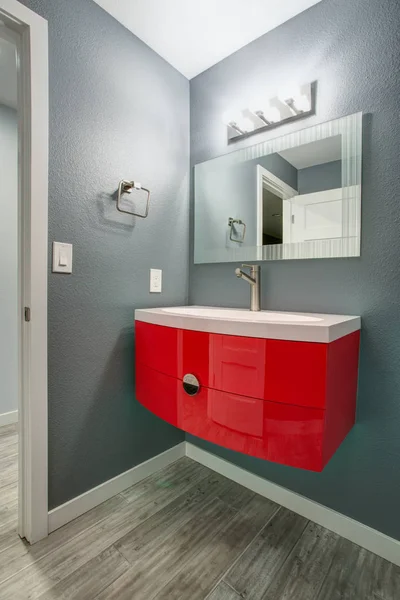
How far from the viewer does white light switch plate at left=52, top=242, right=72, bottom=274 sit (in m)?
1.23

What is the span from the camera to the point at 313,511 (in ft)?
4.42

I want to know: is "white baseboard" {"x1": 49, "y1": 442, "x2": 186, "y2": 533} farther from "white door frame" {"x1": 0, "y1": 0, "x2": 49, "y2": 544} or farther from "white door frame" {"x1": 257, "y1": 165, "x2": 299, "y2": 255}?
"white door frame" {"x1": 257, "y1": 165, "x2": 299, "y2": 255}

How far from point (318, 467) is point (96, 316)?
105 cm

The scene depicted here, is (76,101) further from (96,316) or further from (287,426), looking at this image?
(287,426)

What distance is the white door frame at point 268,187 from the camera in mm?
1460

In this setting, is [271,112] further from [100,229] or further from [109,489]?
[109,489]

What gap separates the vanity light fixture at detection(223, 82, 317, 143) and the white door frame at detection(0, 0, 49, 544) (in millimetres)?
890

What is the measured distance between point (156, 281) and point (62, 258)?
54 cm

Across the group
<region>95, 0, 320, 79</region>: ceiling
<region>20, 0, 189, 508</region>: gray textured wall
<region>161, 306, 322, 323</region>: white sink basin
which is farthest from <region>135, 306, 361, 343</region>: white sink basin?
<region>95, 0, 320, 79</region>: ceiling

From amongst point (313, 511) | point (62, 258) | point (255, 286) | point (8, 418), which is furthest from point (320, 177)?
point (8, 418)

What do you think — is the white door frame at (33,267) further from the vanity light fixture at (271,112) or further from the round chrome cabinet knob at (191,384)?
the vanity light fixture at (271,112)

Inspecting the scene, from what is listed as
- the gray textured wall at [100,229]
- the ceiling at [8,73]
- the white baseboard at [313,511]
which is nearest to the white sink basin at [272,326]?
the gray textured wall at [100,229]

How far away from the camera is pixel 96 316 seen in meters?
1.40

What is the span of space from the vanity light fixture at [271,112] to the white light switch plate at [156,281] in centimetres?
82
